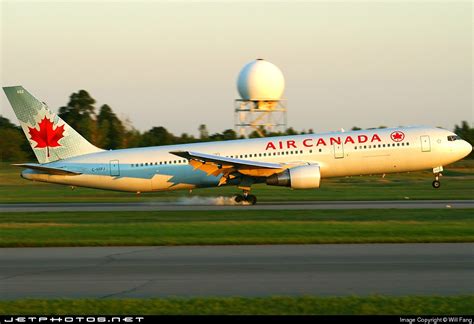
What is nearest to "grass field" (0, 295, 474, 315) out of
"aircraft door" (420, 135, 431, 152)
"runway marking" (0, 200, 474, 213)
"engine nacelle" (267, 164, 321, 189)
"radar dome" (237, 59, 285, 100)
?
"runway marking" (0, 200, 474, 213)

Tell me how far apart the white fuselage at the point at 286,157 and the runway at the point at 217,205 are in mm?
1265

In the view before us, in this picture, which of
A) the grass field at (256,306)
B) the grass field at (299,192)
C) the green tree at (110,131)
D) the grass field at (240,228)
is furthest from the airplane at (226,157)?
the green tree at (110,131)

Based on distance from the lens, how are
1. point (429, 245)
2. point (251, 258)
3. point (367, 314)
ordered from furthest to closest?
1. point (429, 245)
2. point (251, 258)
3. point (367, 314)

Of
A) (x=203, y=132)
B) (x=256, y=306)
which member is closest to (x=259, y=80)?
(x=203, y=132)

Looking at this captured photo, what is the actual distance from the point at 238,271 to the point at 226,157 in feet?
71.1

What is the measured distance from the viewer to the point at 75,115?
107312mm

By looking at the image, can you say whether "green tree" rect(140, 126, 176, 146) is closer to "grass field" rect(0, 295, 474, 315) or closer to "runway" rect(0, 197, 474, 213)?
"runway" rect(0, 197, 474, 213)

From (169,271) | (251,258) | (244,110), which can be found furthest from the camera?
(244,110)

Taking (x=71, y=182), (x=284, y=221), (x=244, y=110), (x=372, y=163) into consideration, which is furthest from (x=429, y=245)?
(x=244, y=110)

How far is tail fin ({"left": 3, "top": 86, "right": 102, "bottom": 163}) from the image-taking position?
38656mm

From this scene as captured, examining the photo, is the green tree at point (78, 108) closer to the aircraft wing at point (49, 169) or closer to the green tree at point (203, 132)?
the green tree at point (203, 132)

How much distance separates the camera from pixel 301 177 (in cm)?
3650

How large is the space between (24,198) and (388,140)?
75.7ft

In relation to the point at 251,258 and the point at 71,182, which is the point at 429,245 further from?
the point at 71,182
